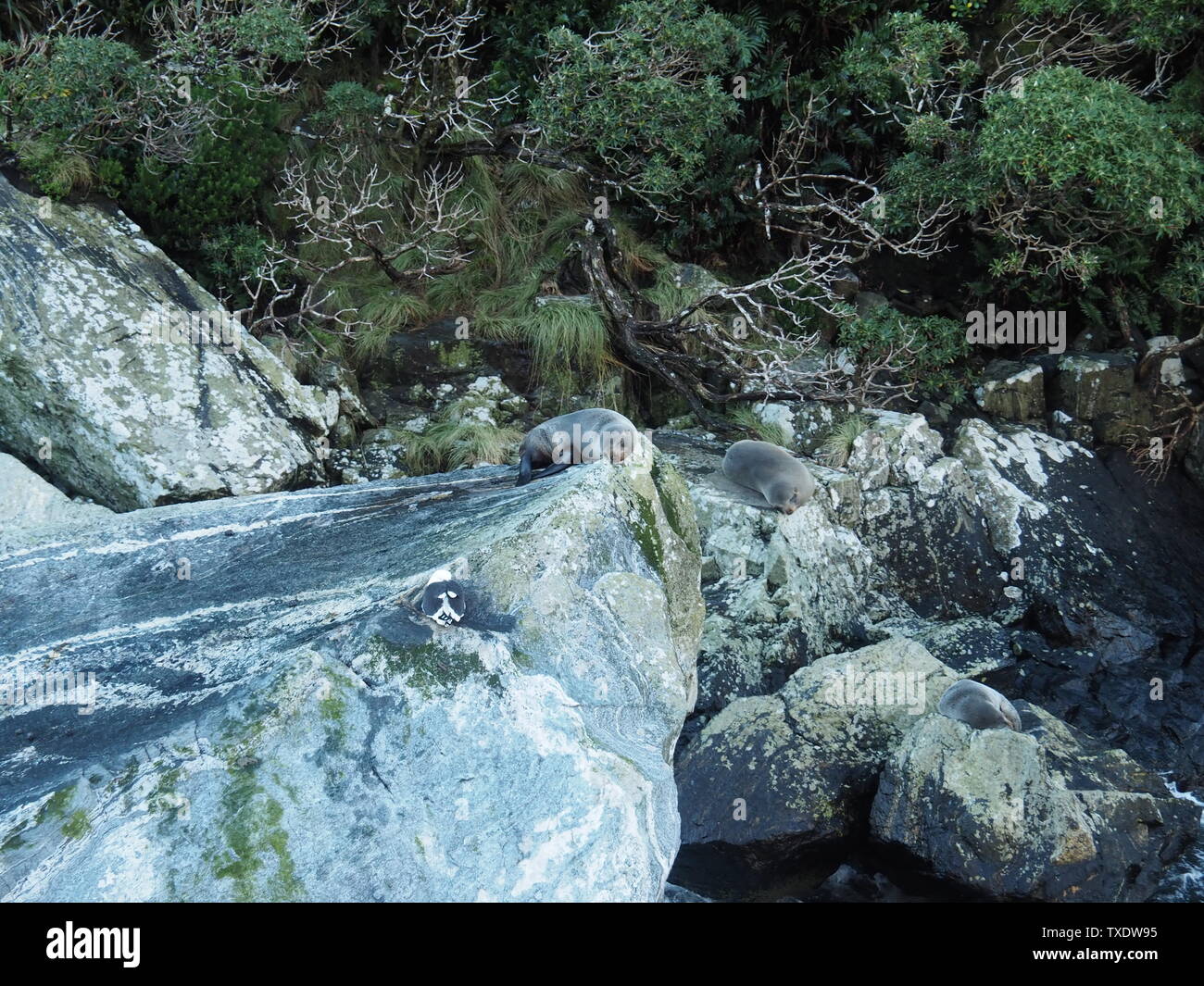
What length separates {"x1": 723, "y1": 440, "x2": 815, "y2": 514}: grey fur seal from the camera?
728cm

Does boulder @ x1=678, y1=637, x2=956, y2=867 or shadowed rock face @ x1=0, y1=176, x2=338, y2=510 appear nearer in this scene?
boulder @ x1=678, y1=637, x2=956, y2=867

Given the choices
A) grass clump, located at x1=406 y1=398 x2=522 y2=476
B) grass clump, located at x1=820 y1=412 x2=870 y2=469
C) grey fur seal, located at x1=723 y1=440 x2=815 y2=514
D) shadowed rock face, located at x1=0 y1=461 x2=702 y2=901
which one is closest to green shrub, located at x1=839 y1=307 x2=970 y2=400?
grass clump, located at x1=820 y1=412 x2=870 y2=469

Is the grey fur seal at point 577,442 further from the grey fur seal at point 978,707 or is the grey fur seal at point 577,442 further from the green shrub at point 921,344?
the green shrub at point 921,344

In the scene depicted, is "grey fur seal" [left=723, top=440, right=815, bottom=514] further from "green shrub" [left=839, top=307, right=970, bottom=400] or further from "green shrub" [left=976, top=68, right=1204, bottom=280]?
"green shrub" [left=976, top=68, right=1204, bottom=280]

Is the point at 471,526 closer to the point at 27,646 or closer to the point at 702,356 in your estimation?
the point at 27,646

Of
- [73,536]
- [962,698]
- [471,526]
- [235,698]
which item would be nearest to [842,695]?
[962,698]

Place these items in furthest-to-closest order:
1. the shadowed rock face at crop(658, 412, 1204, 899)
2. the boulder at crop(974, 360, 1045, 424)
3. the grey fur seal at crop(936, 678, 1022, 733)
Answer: the boulder at crop(974, 360, 1045, 424) → the grey fur seal at crop(936, 678, 1022, 733) → the shadowed rock face at crop(658, 412, 1204, 899)

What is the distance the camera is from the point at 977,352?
932cm

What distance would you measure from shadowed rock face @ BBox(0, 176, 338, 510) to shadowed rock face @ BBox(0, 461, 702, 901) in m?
1.83

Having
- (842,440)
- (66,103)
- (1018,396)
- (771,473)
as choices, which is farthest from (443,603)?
(1018,396)

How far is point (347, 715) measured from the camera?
11.3 ft

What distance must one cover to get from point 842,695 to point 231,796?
384 centimetres

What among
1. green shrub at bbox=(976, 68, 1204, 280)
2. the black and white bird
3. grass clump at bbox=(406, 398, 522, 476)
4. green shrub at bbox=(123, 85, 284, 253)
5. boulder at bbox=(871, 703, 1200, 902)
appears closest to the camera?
the black and white bird

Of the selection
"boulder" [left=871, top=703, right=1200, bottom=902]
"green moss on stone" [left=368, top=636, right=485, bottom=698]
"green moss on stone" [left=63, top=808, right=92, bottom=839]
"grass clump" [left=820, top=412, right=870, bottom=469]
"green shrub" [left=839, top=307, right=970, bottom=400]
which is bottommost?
"boulder" [left=871, top=703, right=1200, bottom=902]
